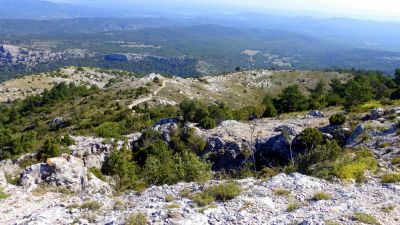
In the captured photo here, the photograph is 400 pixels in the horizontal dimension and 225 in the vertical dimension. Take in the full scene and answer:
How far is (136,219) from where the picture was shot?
1487cm

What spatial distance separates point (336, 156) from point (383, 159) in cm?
290

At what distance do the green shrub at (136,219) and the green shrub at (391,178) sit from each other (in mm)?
12153

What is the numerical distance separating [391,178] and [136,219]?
42.3ft

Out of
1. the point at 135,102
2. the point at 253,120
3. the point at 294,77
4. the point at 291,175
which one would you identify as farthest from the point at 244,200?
the point at 294,77

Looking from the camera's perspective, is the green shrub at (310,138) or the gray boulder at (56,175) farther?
the green shrub at (310,138)

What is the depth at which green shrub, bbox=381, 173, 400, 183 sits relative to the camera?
19.6m

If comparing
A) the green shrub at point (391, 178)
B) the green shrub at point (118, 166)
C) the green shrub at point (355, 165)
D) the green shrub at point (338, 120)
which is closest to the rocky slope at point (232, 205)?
the green shrub at point (391, 178)

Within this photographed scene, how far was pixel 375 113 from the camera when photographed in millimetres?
34938

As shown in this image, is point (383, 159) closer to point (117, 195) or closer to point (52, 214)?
point (117, 195)

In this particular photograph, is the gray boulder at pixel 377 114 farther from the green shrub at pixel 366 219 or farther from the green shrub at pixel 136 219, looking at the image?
the green shrub at pixel 136 219

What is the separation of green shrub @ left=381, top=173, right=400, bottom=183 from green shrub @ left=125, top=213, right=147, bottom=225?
12153 millimetres

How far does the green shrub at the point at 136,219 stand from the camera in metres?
14.7

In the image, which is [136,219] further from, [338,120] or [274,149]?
[338,120]

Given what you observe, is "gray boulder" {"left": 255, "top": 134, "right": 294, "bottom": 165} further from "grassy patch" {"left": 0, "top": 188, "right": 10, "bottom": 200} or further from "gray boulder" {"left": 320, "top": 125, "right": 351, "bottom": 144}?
"grassy patch" {"left": 0, "top": 188, "right": 10, "bottom": 200}
